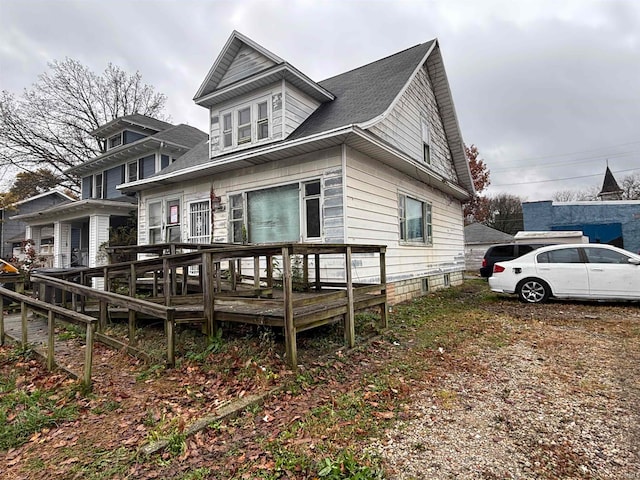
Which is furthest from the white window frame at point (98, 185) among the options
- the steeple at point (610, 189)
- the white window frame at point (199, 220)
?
the steeple at point (610, 189)

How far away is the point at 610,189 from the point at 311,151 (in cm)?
4307

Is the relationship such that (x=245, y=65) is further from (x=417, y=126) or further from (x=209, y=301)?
(x=209, y=301)

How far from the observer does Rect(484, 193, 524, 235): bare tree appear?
36625 millimetres

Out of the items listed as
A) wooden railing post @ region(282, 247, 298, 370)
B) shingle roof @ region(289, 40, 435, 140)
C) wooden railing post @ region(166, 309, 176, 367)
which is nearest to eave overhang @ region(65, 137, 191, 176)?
shingle roof @ region(289, 40, 435, 140)

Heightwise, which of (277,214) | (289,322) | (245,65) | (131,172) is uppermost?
(245,65)

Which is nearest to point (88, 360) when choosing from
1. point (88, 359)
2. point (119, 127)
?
point (88, 359)

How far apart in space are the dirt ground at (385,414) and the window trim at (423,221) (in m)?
4.69

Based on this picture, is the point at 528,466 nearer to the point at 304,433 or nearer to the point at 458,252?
the point at 304,433

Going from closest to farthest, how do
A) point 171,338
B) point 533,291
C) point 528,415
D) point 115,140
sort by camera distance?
point 528,415, point 171,338, point 533,291, point 115,140

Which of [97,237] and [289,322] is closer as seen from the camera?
[289,322]

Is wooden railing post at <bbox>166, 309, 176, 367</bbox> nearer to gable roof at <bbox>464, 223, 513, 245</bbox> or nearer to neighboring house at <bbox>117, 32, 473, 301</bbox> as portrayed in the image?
neighboring house at <bbox>117, 32, 473, 301</bbox>

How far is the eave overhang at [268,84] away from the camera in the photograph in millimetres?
8453

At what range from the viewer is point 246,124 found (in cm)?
939

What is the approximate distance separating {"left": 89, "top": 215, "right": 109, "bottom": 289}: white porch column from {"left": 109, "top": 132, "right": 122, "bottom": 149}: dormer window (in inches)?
259
